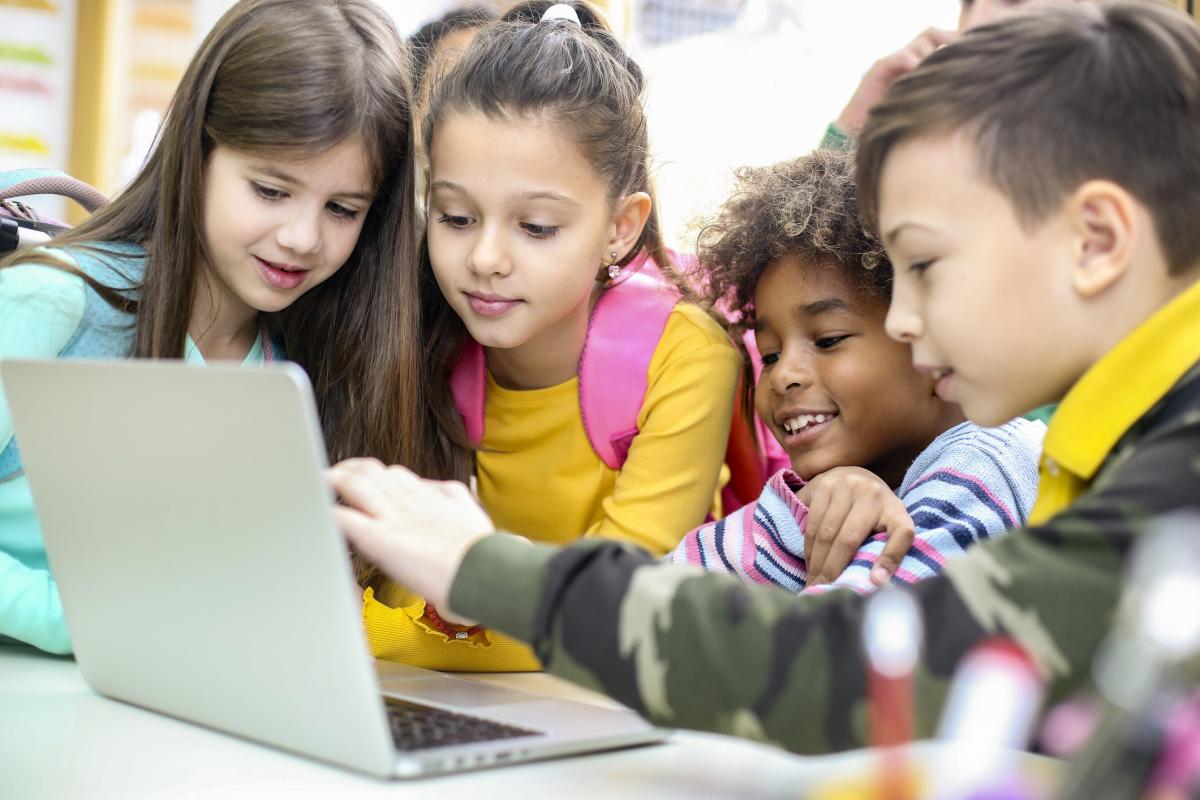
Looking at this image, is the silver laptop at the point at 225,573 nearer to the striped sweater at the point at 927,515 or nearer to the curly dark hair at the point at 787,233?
the striped sweater at the point at 927,515

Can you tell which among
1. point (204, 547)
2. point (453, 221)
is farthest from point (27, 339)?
point (204, 547)

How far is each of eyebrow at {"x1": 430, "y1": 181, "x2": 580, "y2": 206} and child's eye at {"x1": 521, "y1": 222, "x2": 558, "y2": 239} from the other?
0.03m

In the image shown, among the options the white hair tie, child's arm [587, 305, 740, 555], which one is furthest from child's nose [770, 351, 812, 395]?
the white hair tie

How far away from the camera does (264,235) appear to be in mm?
1178

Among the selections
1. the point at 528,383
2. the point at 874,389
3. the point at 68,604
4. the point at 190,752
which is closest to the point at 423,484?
the point at 190,752

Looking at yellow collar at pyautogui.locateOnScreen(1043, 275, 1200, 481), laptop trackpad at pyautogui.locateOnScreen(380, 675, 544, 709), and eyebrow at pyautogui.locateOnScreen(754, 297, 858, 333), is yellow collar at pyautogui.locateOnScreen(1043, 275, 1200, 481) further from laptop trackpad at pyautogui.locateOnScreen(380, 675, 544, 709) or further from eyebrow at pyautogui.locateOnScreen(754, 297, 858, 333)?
eyebrow at pyautogui.locateOnScreen(754, 297, 858, 333)

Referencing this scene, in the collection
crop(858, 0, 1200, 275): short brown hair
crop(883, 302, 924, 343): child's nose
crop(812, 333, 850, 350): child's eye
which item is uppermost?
crop(858, 0, 1200, 275): short brown hair

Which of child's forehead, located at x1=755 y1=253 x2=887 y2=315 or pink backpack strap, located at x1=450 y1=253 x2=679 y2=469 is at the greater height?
child's forehead, located at x1=755 y1=253 x2=887 y2=315

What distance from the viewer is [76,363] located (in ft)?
2.18

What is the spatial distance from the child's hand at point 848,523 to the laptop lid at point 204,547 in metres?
0.47

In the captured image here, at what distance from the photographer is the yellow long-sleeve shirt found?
128 cm

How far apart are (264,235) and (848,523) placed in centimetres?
61

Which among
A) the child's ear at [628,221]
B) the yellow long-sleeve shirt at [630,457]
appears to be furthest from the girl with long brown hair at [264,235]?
the child's ear at [628,221]

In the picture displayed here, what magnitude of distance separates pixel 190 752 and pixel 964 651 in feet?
1.31
